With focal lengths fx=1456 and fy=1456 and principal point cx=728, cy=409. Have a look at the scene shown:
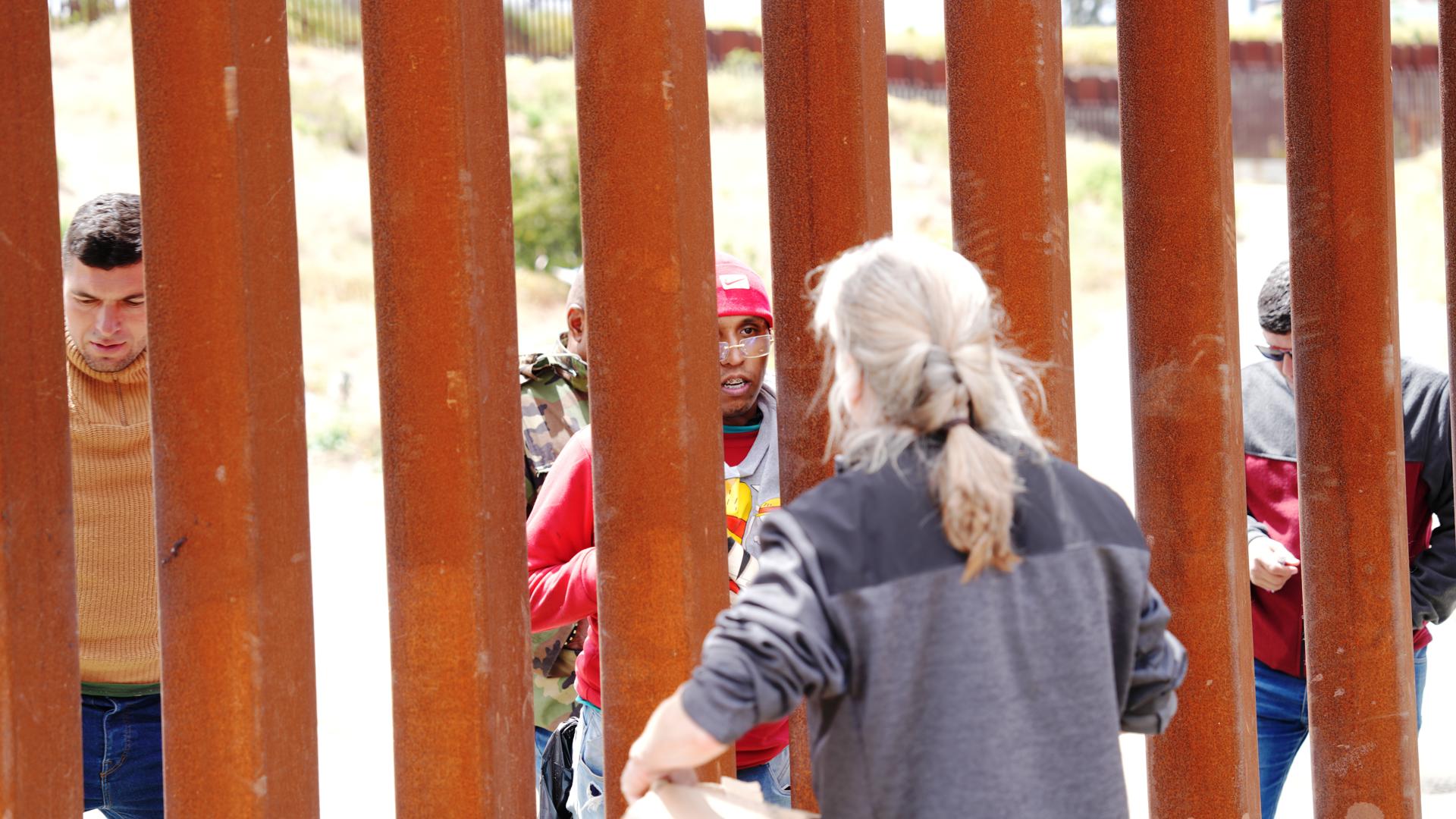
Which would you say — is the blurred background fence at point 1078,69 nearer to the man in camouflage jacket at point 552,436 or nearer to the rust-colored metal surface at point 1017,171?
the man in camouflage jacket at point 552,436

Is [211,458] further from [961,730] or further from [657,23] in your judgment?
[961,730]

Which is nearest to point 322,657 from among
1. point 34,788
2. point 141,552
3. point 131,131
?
point 141,552

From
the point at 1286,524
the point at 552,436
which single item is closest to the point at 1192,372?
the point at 1286,524

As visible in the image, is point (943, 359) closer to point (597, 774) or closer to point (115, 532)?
point (597, 774)

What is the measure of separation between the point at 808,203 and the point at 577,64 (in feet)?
1.57

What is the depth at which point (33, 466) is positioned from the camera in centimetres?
224

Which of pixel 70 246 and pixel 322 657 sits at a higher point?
pixel 70 246

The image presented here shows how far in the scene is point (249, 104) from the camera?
7.36ft

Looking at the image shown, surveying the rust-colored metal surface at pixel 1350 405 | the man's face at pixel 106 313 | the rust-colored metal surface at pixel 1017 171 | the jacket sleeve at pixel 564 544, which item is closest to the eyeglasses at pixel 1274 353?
the rust-colored metal surface at pixel 1350 405

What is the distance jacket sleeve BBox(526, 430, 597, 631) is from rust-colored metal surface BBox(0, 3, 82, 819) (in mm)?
794

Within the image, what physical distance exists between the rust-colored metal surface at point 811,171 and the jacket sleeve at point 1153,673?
0.81 m

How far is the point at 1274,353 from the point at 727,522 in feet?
5.76

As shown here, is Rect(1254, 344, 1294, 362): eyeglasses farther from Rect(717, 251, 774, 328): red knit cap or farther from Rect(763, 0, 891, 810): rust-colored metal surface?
Rect(763, 0, 891, 810): rust-colored metal surface

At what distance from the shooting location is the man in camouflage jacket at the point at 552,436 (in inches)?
137
